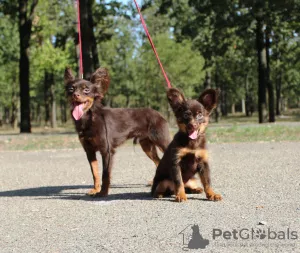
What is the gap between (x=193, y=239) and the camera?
4.59 meters

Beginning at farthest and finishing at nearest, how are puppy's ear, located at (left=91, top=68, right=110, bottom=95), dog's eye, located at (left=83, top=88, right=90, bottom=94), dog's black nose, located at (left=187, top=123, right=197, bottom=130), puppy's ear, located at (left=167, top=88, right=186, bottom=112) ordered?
1. puppy's ear, located at (left=91, top=68, right=110, bottom=95)
2. dog's eye, located at (left=83, top=88, right=90, bottom=94)
3. puppy's ear, located at (left=167, top=88, right=186, bottom=112)
4. dog's black nose, located at (left=187, top=123, right=197, bottom=130)

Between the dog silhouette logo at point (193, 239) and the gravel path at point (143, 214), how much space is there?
0.01m

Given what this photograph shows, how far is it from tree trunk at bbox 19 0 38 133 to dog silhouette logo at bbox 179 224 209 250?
65.9 ft

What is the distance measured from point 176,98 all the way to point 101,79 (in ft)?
4.94

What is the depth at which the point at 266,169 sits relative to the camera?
976 centimetres

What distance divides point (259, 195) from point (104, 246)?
3079 mm

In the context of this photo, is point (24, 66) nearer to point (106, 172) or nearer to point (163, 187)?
point (106, 172)

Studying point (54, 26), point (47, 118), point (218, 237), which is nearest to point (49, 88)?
point (47, 118)

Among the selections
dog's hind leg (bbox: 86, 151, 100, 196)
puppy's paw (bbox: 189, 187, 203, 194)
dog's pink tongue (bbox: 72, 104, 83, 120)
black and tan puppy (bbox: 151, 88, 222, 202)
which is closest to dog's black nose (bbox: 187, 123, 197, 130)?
black and tan puppy (bbox: 151, 88, 222, 202)

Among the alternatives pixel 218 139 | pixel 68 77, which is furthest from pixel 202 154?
pixel 218 139

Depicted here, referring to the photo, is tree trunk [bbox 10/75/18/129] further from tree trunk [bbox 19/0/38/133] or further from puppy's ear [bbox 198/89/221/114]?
puppy's ear [bbox 198/89/221/114]

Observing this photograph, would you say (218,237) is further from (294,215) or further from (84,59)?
(84,59)

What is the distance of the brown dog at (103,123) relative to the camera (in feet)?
23.1

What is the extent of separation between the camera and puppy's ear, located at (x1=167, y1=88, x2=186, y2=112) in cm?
621
